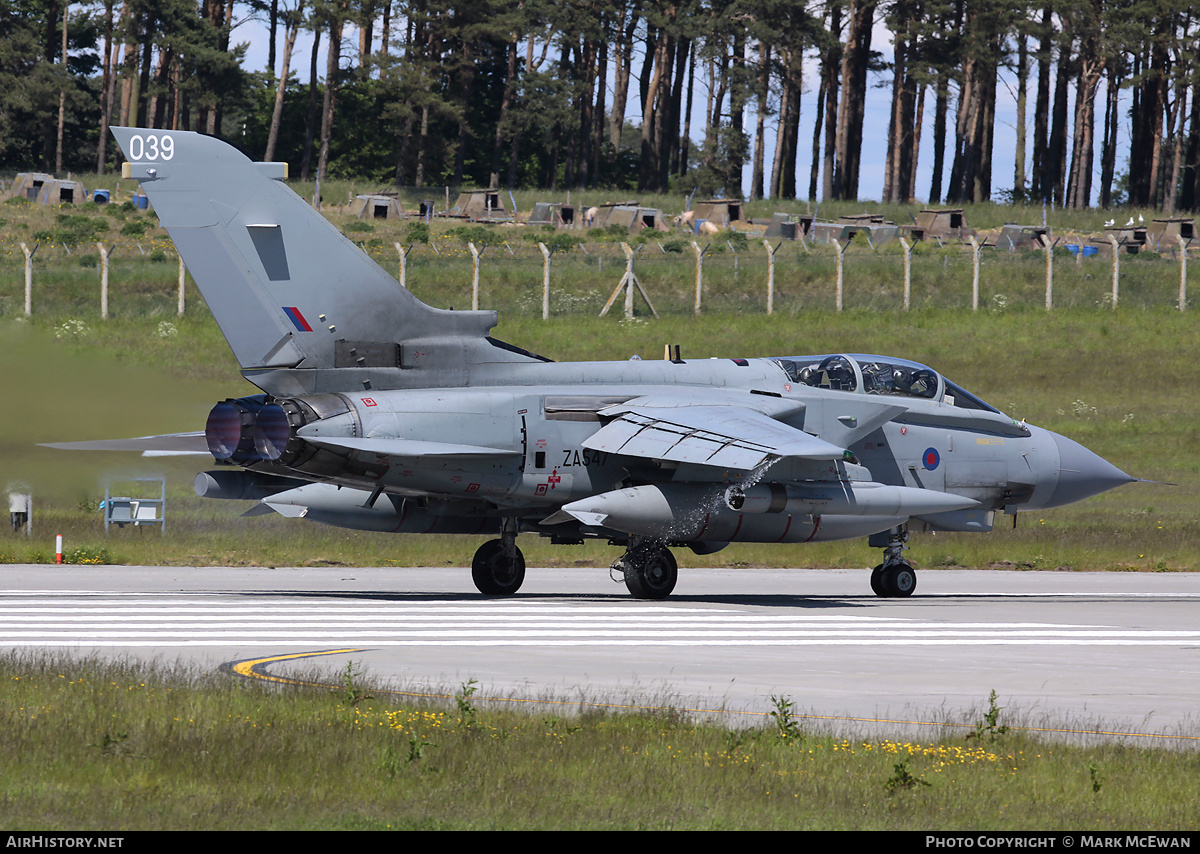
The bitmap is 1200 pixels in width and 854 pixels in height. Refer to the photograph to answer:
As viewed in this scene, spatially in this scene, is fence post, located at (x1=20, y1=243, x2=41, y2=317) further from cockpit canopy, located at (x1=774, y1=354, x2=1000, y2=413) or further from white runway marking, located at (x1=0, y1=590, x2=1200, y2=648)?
cockpit canopy, located at (x1=774, y1=354, x2=1000, y2=413)

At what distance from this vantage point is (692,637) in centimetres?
1422

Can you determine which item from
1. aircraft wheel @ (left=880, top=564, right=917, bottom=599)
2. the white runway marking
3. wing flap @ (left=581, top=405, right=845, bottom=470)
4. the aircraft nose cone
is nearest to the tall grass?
the white runway marking

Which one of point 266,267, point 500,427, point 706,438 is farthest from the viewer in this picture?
point 500,427

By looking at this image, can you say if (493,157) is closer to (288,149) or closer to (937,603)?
(288,149)

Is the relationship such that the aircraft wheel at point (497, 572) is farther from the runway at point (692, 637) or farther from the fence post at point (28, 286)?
the fence post at point (28, 286)

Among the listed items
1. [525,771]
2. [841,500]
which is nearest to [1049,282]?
[841,500]

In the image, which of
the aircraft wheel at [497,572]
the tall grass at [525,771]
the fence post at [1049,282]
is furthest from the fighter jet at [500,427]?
the fence post at [1049,282]

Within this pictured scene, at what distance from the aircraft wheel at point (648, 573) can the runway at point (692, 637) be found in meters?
0.34

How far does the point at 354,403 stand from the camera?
17.0 metres

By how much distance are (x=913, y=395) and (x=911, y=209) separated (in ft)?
204

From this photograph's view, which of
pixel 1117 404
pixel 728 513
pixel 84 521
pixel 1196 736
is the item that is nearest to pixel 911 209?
pixel 1117 404

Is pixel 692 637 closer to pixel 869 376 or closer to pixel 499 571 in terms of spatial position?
pixel 499 571

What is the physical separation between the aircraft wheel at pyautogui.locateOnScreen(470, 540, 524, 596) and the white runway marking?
139cm

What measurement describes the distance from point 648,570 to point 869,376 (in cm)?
436
